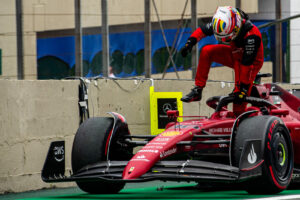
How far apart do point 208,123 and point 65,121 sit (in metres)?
2.65

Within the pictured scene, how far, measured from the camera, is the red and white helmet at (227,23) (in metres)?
9.52

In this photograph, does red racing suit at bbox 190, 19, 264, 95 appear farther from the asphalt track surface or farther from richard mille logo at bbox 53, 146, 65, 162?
richard mille logo at bbox 53, 146, 65, 162

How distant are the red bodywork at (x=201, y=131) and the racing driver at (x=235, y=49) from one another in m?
0.37

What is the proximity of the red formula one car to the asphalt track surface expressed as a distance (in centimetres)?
18

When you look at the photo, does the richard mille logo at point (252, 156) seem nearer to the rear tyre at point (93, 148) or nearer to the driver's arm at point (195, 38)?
the rear tyre at point (93, 148)

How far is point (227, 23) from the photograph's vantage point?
31.2 ft

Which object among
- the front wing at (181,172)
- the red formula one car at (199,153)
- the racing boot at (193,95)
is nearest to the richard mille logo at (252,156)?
the red formula one car at (199,153)

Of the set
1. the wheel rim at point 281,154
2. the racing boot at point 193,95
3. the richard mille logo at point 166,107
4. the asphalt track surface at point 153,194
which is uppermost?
the racing boot at point 193,95

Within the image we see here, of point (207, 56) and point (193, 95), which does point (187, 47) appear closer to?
point (207, 56)

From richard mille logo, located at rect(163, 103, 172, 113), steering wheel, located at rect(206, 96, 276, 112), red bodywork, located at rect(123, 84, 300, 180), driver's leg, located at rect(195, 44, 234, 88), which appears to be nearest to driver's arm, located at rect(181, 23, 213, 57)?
driver's leg, located at rect(195, 44, 234, 88)

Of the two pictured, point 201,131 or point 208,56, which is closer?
point 201,131

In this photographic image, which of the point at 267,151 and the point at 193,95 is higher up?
the point at 193,95

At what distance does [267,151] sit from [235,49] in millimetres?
1872


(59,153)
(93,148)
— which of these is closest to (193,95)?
(93,148)
